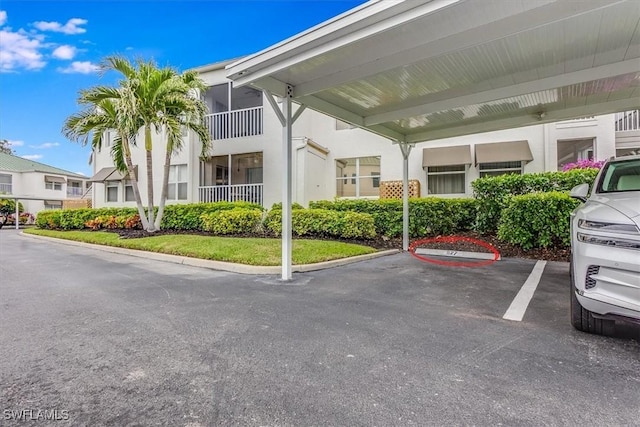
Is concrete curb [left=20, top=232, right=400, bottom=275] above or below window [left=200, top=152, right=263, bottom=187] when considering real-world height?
below

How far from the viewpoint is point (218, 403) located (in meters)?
2.10

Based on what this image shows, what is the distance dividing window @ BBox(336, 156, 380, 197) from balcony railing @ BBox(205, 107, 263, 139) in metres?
4.10

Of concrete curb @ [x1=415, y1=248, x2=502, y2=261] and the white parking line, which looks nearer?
the white parking line

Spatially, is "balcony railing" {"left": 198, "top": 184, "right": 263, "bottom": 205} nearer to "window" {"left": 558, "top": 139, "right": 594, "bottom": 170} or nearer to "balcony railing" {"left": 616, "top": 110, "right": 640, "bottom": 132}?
"window" {"left": 558, "top": 139, "right": 594, "bottom": 170}

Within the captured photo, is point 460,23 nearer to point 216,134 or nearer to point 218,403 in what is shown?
point 218,403

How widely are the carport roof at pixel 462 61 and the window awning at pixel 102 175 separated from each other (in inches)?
576

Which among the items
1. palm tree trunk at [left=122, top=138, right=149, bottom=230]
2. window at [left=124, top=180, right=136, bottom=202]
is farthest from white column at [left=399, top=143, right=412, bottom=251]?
window at [left=124, top=180, right=136, bottom=202]

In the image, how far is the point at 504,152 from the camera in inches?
444

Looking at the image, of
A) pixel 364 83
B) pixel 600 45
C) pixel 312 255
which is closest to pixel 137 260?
pixel 312 255

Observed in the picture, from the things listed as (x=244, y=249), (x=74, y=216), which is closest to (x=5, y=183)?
(x=74, y=216)

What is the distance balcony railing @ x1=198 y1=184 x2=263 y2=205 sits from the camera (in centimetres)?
1378

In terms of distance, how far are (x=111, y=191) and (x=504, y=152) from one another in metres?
19.2

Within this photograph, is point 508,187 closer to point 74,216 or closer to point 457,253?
point 457,253

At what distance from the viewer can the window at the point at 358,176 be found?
14156mm
